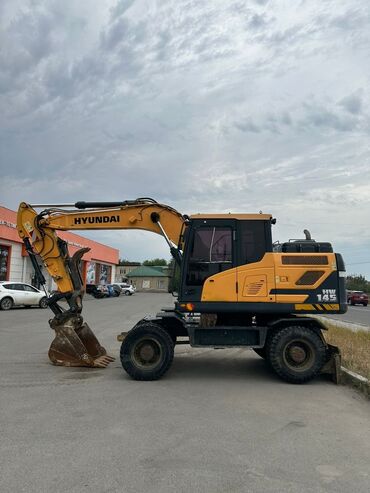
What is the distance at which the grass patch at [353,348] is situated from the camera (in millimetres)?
8711

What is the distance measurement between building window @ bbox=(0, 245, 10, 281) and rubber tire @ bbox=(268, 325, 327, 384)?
29.4 metres

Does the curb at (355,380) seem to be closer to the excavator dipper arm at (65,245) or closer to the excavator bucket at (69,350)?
the excavator dipper arm at (65,245)

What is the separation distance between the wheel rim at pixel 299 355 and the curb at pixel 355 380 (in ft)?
2.26

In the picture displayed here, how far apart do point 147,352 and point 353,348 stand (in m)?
5.11

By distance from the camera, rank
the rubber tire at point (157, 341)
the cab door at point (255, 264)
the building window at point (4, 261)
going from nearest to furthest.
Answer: the rubber tire at point (157, 341), the cab door at point (255, 264), the building window at point (4, 261)

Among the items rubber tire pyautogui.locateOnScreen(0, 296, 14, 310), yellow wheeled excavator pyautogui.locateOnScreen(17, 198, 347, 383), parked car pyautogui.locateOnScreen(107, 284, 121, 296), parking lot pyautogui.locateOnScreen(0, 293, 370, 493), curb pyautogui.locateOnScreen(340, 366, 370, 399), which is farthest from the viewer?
parked car pyautogui.locateOnScreen(107, 284, 121, 296)

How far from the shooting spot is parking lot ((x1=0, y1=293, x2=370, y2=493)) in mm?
4090

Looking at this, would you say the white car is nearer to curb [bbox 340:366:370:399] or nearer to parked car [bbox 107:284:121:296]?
curb [bbox 340:366:370:399]

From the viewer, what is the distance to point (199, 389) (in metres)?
7.61

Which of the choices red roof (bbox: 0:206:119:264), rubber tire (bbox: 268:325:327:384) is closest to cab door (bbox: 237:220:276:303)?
rubber tire (bbox: 268:325:327:384)

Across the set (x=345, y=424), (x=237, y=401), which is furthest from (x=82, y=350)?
(x=345, y=424)

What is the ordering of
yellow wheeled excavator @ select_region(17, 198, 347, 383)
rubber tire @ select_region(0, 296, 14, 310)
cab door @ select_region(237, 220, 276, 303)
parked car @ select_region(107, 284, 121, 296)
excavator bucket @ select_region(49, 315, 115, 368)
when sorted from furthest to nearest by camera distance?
parked car @ select_region(107, 284, 121, 296)
rubber tire @ select_region(0, 296, 14, 310)
excavator bucket @ select_region(49, 315, 115, 368)
cab door @ select_region(237, 220, 276, 303)
yellow wheeled excavator @ select_region(17, 198, 347, 383)

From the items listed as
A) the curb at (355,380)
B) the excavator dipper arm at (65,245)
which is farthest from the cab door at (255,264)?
the curb at (355,380)

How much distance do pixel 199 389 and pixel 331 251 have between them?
3707 millimetres
